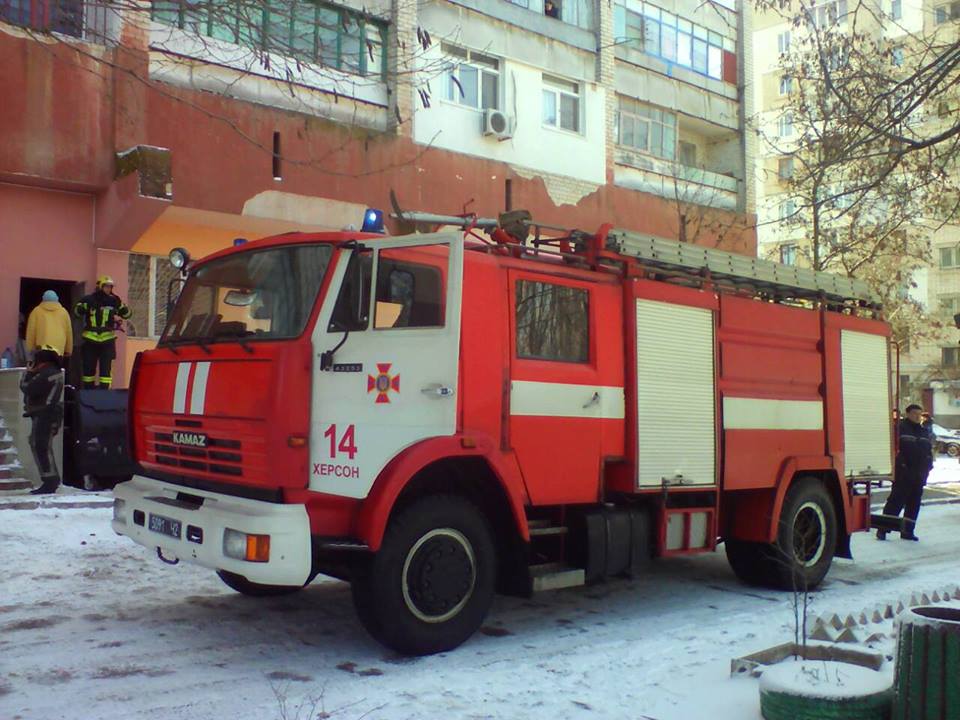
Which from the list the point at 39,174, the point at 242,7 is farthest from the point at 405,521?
the point at 39,174

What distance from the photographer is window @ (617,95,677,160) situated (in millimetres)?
22953

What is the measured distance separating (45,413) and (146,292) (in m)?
6.48

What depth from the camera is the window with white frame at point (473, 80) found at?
18.9m

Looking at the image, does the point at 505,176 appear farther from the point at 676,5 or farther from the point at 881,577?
the point at 881,577

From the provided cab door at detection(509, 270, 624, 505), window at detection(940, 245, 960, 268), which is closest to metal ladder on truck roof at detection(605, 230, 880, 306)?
cab door at detection(509, 270, 624, 505)

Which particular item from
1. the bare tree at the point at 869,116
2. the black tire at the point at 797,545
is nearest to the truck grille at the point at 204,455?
the black tire at the point at 797,545

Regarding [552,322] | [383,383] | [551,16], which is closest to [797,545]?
[552,322]

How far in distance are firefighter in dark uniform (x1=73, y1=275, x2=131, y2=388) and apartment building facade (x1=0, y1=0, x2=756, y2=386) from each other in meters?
2.15

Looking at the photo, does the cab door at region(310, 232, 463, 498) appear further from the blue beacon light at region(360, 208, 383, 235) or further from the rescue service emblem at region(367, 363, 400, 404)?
the blue beacon light at region(360, 208, 383, 235)

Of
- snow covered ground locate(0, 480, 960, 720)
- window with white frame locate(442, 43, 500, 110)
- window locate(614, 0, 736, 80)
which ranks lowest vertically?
snow covered ground locate(0, 480, 960, 720)

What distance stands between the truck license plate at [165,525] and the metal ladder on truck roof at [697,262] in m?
2.39

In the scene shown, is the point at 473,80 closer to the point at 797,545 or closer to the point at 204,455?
the point at 797,545

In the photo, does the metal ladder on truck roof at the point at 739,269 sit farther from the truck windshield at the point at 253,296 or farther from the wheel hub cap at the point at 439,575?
the wheel hub cap at the point at 439,575

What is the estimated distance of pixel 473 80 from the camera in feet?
63.9
